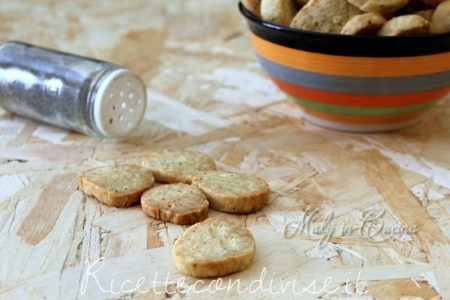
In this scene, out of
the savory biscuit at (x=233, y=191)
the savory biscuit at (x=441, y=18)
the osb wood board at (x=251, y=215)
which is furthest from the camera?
the savory biscuit at (x=441, y=18)

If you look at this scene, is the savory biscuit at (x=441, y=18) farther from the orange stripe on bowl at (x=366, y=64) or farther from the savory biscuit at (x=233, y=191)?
the savory biscuit at (x=233, y=191)

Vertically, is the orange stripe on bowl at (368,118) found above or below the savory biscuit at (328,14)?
below

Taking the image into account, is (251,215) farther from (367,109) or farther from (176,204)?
(367,109)

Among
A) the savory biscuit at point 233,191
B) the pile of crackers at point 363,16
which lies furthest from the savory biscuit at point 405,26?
the savory biscuit at point 233,191

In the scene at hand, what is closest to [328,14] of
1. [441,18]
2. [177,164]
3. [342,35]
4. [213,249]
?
[342,35]

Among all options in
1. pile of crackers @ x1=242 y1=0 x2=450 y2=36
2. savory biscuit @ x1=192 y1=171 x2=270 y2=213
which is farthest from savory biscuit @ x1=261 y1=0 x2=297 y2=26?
savory biscuit @ x1=192 y1=171 x2=270 y2=213

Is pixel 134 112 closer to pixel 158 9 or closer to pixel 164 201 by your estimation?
pixel 164 201
